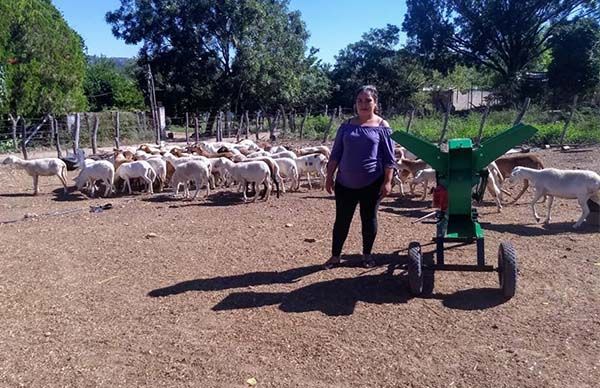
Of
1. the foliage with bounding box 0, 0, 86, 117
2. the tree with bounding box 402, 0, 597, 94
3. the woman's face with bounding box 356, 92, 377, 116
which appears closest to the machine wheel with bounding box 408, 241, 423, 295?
the woman's face with bounding box 356, 92, 377, 116

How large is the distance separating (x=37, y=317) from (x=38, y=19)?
26.2m

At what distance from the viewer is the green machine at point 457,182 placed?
531 cm

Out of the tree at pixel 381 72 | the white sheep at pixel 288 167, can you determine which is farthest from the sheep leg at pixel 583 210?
the tree at pixel 381 72

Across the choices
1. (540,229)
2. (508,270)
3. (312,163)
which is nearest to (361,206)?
(508,270)

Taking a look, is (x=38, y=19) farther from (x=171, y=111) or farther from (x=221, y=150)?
(x=221, y=150)

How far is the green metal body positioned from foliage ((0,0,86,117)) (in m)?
23.8

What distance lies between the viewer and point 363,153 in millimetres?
5574

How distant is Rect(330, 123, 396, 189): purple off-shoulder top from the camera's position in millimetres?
5562

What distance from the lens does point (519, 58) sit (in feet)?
139

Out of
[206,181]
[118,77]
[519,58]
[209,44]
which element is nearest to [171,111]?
[209,44]

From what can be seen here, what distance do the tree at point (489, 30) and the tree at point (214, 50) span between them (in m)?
11.3

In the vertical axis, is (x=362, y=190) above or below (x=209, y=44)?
below

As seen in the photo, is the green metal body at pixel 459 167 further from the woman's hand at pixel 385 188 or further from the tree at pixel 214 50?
the tree at pixel 214 50

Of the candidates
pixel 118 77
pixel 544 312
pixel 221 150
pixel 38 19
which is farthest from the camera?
pixel 118 77
